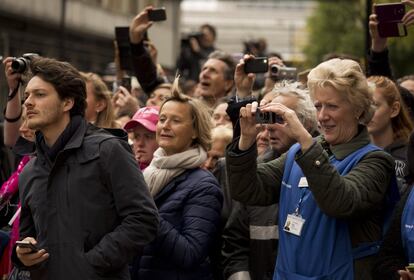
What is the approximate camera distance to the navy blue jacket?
6.07 meters

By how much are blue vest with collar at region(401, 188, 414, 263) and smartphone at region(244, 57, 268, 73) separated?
4.73ft

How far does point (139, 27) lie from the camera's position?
359 inches

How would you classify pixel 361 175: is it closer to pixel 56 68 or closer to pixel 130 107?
pixel 56 68

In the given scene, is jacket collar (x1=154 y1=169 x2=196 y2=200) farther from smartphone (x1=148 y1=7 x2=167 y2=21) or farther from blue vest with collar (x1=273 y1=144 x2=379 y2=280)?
smartphone (x1=148 y1=7 x2=167 y2=21)

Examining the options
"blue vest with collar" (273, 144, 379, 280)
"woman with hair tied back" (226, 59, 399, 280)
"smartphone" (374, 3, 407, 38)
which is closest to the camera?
"woman with hair tied back" (226, 59, 399, 280)

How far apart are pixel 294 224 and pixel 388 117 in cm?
236

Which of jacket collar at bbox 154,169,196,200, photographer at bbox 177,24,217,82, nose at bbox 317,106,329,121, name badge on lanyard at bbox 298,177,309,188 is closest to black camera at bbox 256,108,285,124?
nose at bbox 317,106,329,121

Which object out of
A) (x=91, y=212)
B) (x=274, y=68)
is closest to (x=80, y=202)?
(x=91, y=212)

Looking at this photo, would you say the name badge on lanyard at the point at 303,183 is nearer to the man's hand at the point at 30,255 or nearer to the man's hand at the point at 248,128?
the man's hand at the point at 248,128

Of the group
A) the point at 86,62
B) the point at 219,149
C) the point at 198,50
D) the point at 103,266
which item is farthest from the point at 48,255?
the point at 86,62

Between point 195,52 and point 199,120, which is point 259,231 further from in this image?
point 195,52

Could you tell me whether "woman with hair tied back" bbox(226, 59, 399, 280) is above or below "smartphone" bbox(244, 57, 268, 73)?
below

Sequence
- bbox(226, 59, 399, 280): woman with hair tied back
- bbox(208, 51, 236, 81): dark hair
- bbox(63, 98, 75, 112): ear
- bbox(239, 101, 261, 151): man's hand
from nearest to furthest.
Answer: bbox(226, 59, 399, 280): woman with hair tied back < bbox(239, 101, 261, 151): man's hand < bbox(63, 98, 75, 112): ear < bbox(208, 51, 236, 81): dark hair

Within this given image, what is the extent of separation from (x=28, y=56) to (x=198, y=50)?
7686 mm
